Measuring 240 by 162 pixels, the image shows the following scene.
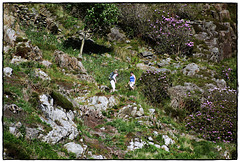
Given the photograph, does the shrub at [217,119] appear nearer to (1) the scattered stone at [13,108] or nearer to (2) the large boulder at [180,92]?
(2) the large boulder at [180,92]

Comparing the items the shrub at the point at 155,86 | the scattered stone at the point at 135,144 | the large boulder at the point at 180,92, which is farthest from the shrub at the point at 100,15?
the scattered stone at the point at 135,144

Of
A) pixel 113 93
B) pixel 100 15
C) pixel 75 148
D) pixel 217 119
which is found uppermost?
pixel 100 15

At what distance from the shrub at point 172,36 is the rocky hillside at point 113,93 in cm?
21

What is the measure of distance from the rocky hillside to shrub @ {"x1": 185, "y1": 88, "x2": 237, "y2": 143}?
0.06 m

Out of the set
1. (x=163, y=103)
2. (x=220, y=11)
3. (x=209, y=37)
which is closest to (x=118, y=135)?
(x=163, y=103)

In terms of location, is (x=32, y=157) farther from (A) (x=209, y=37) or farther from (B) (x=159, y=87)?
(A) (x=209, y=37)

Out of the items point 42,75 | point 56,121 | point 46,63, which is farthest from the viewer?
point 46,63

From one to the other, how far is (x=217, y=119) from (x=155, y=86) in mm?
5045

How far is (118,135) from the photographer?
10148 millimetres

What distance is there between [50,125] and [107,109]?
5.11 meters

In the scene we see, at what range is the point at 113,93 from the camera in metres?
14.7

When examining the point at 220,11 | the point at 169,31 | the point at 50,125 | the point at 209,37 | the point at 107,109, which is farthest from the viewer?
the point at 220,11

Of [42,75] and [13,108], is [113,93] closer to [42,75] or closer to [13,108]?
[42,75]

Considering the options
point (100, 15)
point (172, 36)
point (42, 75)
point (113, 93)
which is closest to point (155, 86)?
point (113, 93)
